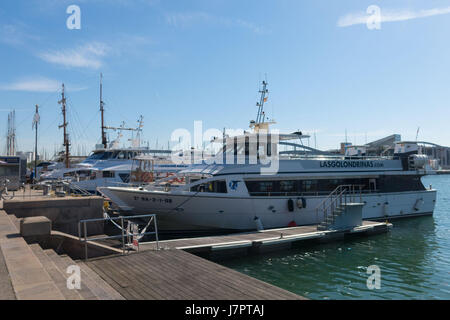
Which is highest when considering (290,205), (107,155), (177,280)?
(107,155)

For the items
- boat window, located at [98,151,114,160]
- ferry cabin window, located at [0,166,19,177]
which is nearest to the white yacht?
ferry cabin window, located at [0,166,19,177]

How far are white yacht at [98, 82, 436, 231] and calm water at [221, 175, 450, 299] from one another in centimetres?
287

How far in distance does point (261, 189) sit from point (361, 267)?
20.5 feet

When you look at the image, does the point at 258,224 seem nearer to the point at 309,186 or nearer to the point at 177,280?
the point at 309,186

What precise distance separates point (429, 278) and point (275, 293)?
24.2ft

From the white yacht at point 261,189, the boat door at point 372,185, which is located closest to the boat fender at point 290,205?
the white yacht at point 261,189

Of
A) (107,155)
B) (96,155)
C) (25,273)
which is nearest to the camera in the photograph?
(25,273)

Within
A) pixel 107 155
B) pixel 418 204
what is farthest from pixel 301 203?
pixel 107 155

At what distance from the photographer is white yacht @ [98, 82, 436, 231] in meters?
15.9

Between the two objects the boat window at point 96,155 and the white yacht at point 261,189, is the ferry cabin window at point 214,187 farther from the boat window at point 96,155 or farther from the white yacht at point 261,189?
the boat window at point 96,155

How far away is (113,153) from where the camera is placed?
33656 millimetres

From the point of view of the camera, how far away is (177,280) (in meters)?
6.93
